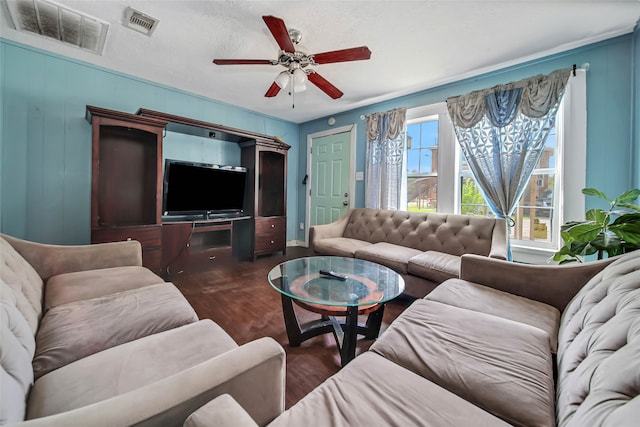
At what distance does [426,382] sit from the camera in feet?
2.79

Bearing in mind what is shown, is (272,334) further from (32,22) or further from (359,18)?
(32,22)

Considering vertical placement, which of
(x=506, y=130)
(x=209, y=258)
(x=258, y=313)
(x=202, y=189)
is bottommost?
(x=258, y=313)

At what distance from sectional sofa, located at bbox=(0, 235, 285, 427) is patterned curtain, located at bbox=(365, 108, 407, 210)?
2.82 m

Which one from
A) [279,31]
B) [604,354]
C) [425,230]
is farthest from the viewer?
[425,230]

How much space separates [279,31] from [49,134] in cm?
274

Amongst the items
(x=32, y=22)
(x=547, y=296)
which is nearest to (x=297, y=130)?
(x=32, y=22)

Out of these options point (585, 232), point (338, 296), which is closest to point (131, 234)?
point (338, 296)

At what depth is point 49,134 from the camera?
8.52ft

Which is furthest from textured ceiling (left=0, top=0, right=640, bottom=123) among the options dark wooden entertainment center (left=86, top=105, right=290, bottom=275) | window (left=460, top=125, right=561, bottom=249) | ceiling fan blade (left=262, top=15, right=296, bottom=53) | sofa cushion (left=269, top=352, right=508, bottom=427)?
sofa cushion (left=269, top=352, right=508, bottom=427)

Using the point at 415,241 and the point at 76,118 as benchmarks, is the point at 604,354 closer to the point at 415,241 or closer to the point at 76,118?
the point at 415,241

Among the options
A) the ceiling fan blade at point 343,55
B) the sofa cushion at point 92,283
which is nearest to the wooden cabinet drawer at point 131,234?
the sofa cushion at point 92,283

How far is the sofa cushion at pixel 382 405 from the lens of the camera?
2.28ft

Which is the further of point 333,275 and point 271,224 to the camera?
point 271,224

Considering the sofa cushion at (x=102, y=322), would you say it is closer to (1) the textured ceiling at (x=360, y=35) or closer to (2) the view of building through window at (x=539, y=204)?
(1) the textured ceiling at (x=360, y=35)
